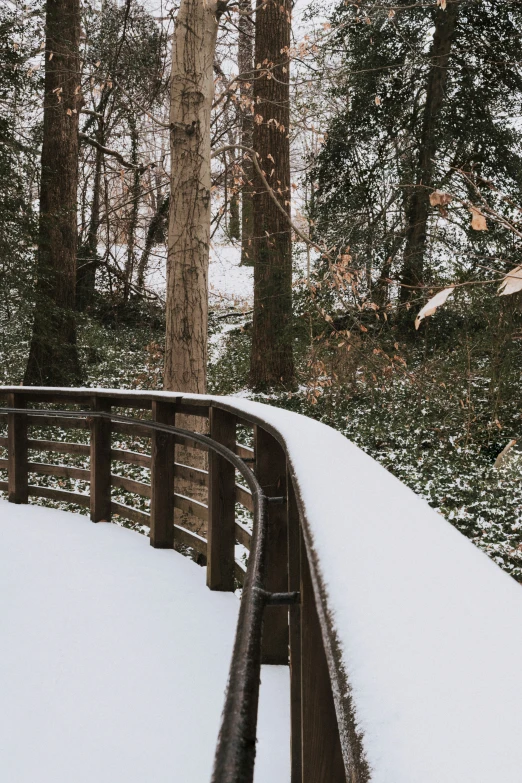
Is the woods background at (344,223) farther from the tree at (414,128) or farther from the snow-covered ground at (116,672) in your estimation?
the snow-covered ground at (116,672)

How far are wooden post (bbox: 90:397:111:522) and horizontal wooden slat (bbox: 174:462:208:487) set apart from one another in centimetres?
101

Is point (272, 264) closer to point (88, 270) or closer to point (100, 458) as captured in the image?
point (88, 270)

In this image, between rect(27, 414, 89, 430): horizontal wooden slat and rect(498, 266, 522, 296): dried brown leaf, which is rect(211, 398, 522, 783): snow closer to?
rect(498, 266, 522, 296): dried brown leaf

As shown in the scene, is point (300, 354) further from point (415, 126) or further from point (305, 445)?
point (305, 445)

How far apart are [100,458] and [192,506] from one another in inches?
53.3

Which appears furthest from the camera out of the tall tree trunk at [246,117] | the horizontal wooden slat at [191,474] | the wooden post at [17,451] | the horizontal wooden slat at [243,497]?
the tall tree trunk at [246,117]

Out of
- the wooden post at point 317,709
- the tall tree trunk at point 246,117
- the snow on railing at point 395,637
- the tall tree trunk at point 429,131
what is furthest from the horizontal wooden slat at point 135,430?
the tall tree trunk at point 429,131

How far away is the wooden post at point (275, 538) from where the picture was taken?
2.96 metres

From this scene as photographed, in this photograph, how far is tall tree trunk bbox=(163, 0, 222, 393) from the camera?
6254 mm

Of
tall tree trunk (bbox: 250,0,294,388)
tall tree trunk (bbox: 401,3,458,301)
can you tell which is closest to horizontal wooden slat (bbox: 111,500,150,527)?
tall tree trunk (bbox: 250,0,294,388)

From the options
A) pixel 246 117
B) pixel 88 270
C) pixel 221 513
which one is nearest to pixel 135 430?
pixel 221 513

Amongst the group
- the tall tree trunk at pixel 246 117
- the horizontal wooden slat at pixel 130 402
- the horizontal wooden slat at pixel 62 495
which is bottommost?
the horizontal wooden slat at pixel 62 495

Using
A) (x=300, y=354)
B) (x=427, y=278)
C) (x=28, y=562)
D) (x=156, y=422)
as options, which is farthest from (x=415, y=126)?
(x=28, y=562)

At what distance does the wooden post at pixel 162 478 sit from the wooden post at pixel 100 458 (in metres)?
0.94
